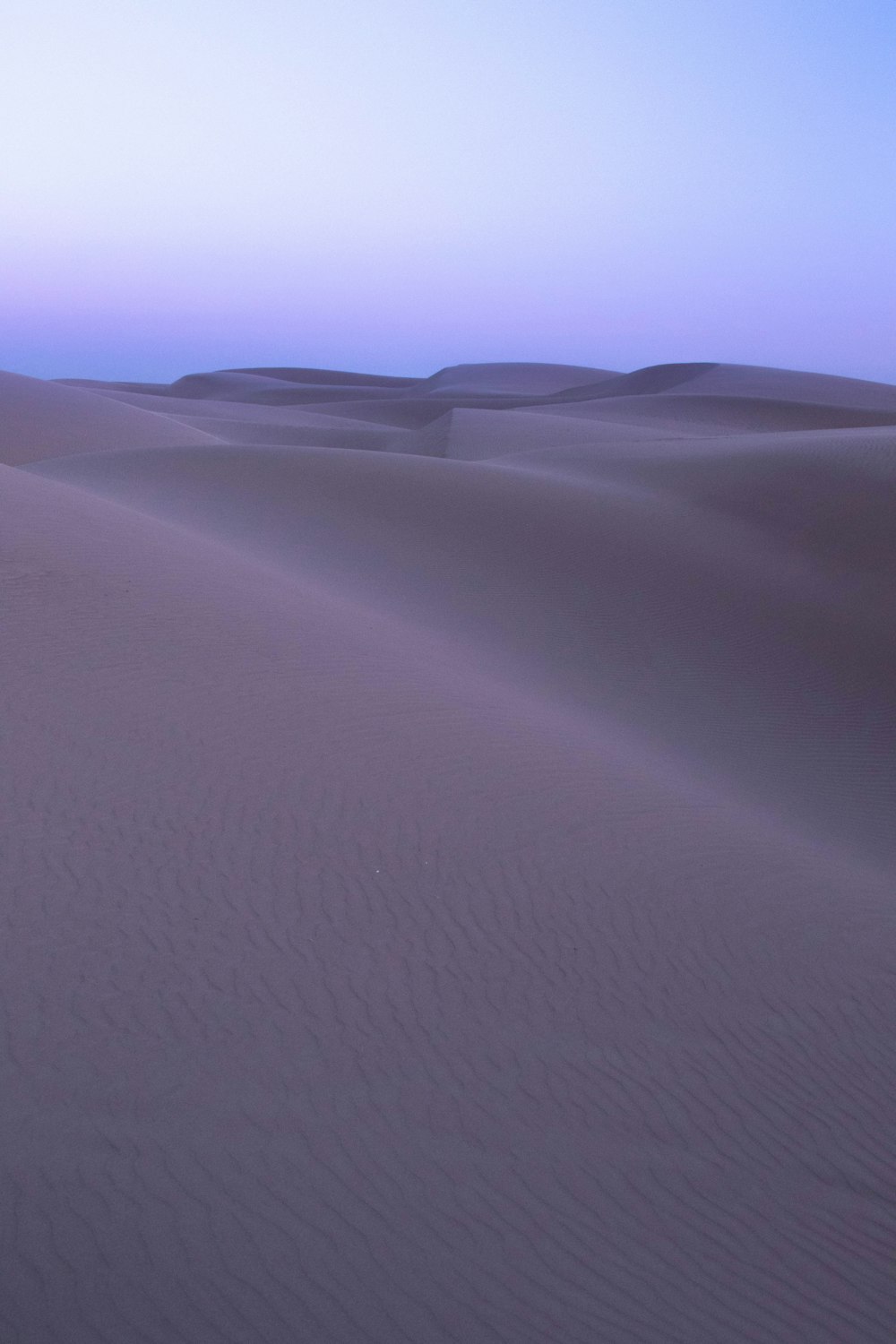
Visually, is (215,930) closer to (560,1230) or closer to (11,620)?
(560,1230)

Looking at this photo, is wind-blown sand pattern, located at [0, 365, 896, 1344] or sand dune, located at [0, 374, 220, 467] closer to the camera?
wind-blown sand pattern, located at [0, 365, 896, 1344]

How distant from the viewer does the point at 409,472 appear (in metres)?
12.7

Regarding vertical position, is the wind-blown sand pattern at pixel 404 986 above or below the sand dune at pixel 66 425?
below

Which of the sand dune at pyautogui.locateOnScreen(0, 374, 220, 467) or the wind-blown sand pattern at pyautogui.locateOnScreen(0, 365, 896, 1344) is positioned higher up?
the sand dune at pyautogui.locateOnScreen(0, 374, 220, 467)

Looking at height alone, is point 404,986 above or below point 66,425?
below

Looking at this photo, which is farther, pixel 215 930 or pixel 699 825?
pixel 699 825

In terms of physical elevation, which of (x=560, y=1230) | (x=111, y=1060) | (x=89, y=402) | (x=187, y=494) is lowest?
(x=560, y=1230)

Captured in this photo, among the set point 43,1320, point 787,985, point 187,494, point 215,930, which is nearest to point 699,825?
point 787,985

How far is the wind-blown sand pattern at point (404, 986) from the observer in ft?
7.75

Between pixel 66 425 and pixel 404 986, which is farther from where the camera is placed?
pixel 66 425

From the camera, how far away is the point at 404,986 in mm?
3234

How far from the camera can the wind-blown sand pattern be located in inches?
93.0

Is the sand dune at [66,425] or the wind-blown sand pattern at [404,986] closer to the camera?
the wind-blown sand pattern at [404,986]

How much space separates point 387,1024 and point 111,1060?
74 cm
